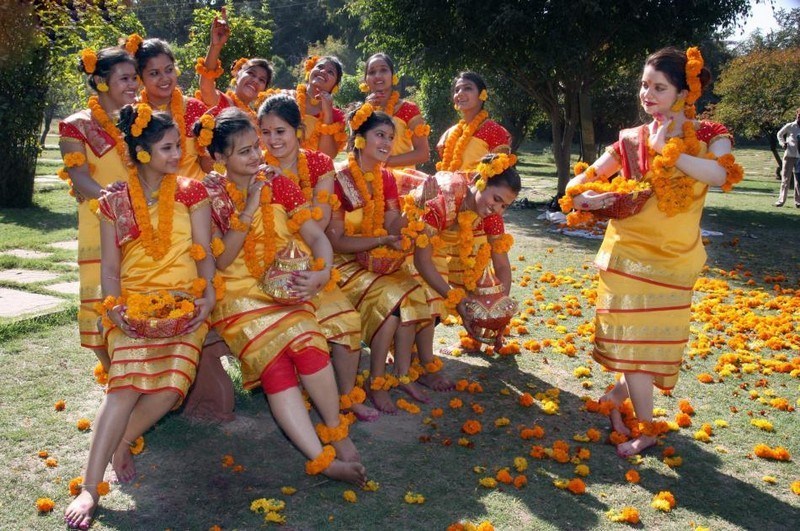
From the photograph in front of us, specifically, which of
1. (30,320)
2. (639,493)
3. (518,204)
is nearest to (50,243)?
(30,320)

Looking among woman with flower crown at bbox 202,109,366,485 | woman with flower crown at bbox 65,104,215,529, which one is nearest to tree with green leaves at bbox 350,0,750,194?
Answer: woman with flower crown at bbox 202,109,366,485

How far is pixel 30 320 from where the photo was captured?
572 centimetres

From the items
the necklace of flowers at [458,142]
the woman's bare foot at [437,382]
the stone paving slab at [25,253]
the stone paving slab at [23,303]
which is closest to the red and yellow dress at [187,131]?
the woman's bare foot at [437,382]

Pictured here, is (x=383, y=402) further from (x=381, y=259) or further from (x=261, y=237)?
(x=261, y=237)

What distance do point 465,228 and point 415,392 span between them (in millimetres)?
1168

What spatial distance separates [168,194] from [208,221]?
243 millimetres

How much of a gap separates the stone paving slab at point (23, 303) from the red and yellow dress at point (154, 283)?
3005 millimetres

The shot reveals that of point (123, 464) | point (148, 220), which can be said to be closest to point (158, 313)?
point (148, 220)

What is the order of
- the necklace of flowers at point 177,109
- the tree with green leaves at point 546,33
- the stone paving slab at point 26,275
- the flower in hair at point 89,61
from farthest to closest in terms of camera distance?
the tree with green leaves at point 546,33 → the stone paving slab at point 26,275 → the necklace of flowers at point 177,109 → the flower in hair at point 89,61

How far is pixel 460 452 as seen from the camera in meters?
4.01

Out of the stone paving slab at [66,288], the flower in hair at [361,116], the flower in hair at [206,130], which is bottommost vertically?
the stone paving slab at [66,288]

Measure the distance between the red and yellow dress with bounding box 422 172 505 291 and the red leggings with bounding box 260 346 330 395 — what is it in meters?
1.34

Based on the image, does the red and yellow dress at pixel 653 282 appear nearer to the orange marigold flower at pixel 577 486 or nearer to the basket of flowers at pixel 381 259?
the orange marigold flower at pixel 577 486

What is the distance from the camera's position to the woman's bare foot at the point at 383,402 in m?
4.54
